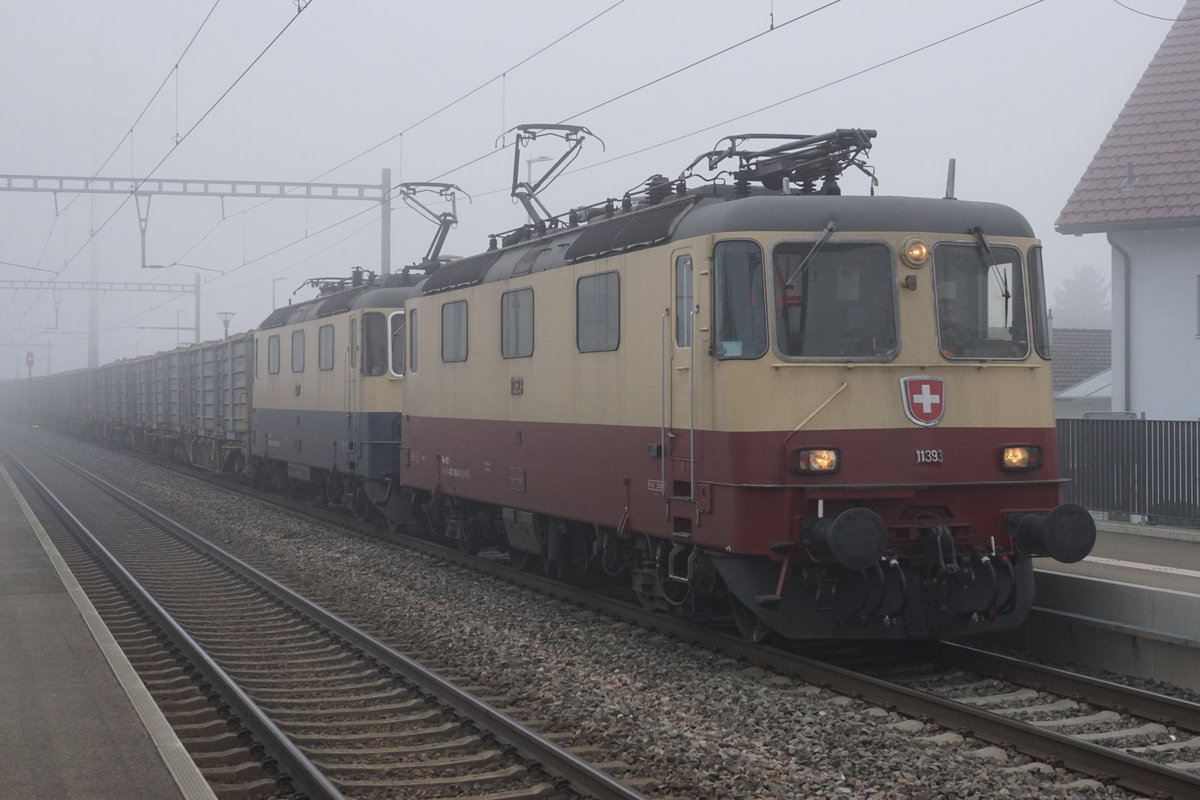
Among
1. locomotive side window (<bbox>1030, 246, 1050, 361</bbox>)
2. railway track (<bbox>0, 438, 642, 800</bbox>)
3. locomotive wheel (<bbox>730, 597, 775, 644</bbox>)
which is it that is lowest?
railway track (<bbox>0, 438, 642, 800</bbox>)

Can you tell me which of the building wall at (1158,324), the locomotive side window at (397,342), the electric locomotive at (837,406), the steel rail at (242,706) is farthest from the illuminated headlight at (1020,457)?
the building wall at (1158,324)

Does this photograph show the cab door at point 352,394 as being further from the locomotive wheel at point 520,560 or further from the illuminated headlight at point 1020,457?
the illuminated headlight at point 1020,457

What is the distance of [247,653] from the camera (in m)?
10.2

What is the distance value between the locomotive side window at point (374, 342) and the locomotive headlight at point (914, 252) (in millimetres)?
10659

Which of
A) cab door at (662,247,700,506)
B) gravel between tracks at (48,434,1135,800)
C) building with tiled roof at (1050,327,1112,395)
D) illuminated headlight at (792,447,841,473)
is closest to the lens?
gravel between tracks at (48,434,1135,800)

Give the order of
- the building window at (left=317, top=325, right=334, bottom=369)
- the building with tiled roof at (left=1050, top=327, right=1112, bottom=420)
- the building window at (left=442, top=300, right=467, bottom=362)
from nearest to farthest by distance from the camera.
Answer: the building window at (left=442, top=300, right=467, bottom=362) → the building window at (left=317, top=325, right=334, bottom=369) → the building with tiled roof at (left=1050, top=327, right=1112, bottom=420)

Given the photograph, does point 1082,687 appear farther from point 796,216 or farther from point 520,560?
point 520,560

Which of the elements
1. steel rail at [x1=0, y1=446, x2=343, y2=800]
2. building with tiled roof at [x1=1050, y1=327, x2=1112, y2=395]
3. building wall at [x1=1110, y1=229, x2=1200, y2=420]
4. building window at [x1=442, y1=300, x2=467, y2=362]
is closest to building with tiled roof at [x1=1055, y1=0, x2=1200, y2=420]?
building wall at [x1=1110, y1=229, x2=1200, y2=420]

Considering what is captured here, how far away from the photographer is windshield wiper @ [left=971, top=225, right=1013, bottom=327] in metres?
9.07

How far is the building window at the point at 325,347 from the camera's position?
1988cm

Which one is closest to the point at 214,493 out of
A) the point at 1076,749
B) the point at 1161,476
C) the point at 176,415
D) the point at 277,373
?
the point at 277,373

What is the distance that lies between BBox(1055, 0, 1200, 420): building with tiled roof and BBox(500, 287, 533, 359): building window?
12948mm

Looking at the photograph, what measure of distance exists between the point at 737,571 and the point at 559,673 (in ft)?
4.76

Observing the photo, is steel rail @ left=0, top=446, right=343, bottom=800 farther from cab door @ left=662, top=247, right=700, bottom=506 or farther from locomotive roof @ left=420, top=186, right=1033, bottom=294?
locomotive roof @ left=420, top=186, right=1033, bottom=294
